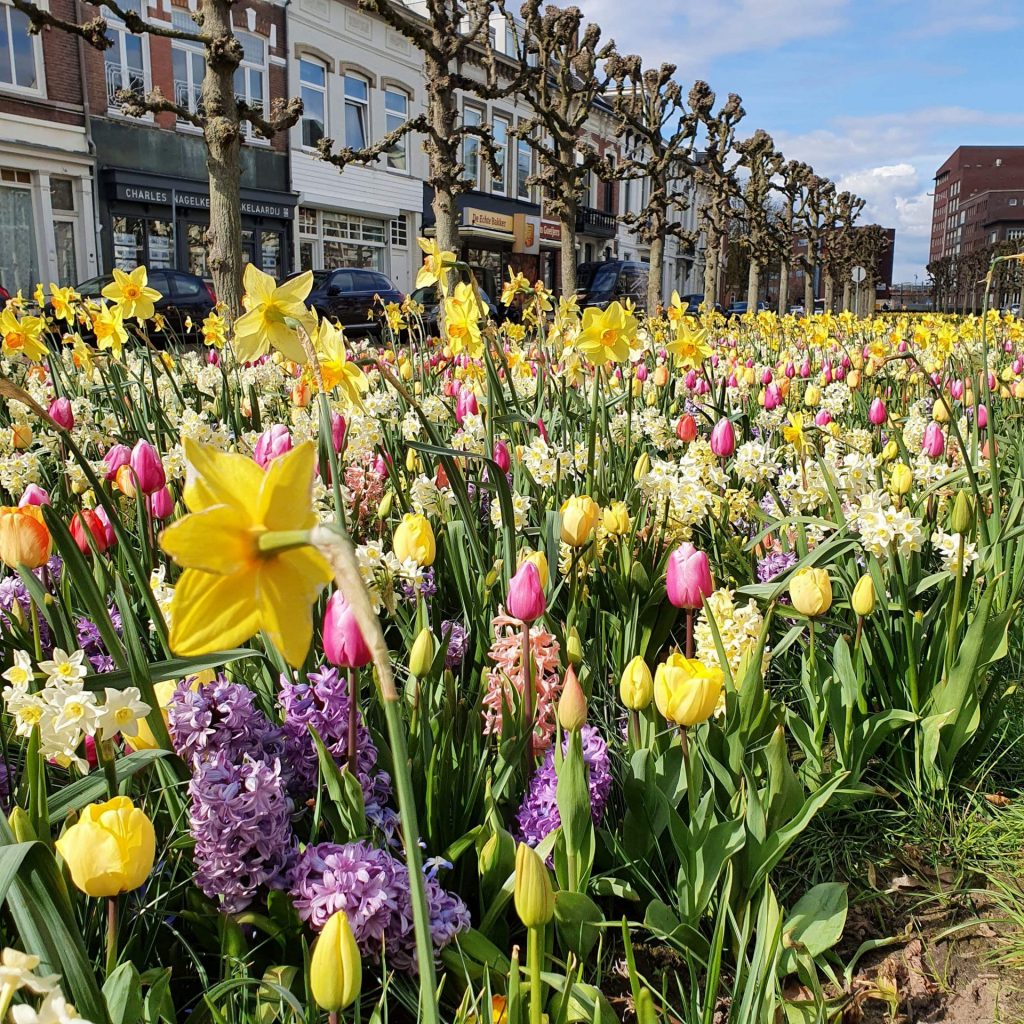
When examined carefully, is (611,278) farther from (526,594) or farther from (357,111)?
(526,594)

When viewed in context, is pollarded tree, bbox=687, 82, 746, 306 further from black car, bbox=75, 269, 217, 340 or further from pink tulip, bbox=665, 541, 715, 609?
pink tulip, bbox=665, 541, 715, 609

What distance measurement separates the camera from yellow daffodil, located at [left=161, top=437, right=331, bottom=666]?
0.53 meters

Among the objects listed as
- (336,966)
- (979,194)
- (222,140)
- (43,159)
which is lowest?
(336,966)

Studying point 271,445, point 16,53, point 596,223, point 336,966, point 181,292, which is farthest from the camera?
point 596,223

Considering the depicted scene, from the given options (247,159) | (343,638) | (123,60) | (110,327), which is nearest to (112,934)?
(343,638)

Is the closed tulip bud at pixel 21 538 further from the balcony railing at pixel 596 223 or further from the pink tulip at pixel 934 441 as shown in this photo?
the balcony railing at pixel 596 223

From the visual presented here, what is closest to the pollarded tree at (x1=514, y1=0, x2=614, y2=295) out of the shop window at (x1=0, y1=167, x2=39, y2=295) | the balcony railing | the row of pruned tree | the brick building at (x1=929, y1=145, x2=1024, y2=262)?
the row of pruned tree

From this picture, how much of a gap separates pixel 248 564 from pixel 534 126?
1642 centimetres

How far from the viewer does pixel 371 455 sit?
277 cm

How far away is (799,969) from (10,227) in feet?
57.6

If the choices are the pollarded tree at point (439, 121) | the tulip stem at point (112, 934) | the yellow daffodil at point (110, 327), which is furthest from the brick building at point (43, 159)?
the tulip stem at point (112, 934)

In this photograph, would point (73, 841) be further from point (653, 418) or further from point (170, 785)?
point (653, 418)

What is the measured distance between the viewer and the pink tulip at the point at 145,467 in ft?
→ 5.84

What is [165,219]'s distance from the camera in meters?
17.8
